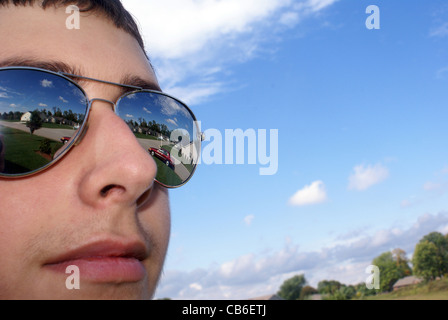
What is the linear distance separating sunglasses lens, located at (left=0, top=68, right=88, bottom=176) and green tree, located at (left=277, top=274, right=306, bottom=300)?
90.2 meters

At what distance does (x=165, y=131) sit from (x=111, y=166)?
0.73 meters

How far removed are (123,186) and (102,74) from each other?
62cm

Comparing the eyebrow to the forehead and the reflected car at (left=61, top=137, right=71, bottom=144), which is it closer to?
the forehead

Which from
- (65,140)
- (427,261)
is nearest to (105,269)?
(65,140)

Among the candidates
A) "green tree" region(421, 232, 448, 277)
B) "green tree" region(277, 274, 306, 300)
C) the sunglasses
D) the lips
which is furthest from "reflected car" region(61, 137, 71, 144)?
"green tree" region(277, 274, 306, 300)

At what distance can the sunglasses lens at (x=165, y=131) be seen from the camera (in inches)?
70.9

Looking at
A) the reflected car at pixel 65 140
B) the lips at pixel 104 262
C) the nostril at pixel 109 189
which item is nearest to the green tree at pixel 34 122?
the reflected car at pixel 65 140

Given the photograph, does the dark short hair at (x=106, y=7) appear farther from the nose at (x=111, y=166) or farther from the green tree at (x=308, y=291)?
the green tree at (x=308, y=291)

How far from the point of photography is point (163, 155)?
2023mm
